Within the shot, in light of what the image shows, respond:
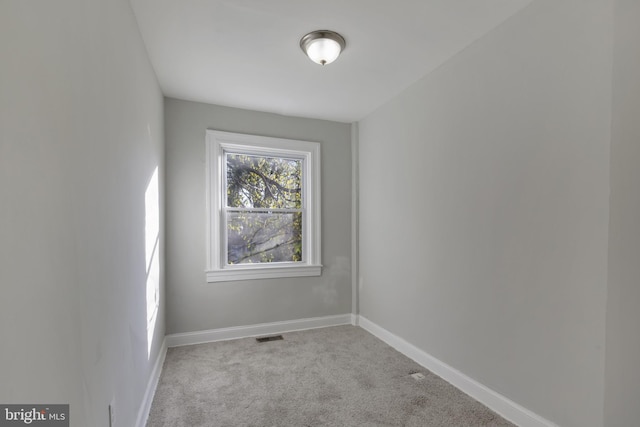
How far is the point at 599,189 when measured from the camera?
5.11ft

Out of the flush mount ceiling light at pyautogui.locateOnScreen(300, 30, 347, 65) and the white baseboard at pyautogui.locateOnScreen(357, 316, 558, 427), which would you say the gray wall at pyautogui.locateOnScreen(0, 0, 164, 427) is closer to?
the flush mount ceiling light at pyautogui.locateOnScreen(300, 30, 347, 65)

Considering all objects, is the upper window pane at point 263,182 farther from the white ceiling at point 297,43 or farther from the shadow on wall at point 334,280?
the shadow on wall at point 334,280

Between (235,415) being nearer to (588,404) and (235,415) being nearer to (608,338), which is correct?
(588,404)

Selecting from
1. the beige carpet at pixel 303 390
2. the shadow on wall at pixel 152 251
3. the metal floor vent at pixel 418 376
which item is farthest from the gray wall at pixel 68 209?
the metal floor vent at pixel 418 376

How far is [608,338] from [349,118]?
3058 mm

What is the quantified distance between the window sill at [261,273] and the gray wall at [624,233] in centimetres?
267

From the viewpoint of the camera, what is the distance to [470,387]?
7.41ft

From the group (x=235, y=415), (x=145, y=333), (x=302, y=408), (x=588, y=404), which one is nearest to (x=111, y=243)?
(x=145, y=333)

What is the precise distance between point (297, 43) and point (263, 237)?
6.86 ft

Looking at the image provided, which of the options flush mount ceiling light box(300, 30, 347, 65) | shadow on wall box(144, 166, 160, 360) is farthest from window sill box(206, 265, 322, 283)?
flush mount ceiling light box(300, 30, 347, 65)

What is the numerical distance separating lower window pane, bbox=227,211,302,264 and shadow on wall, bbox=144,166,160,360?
93cm

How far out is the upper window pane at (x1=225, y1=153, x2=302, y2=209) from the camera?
11.6 ft

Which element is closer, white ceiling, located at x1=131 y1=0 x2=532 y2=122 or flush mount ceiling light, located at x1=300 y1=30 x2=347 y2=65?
white ceiling, located at x1=131 y1=0 x2=532 y2=122

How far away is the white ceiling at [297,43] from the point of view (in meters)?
1.91
